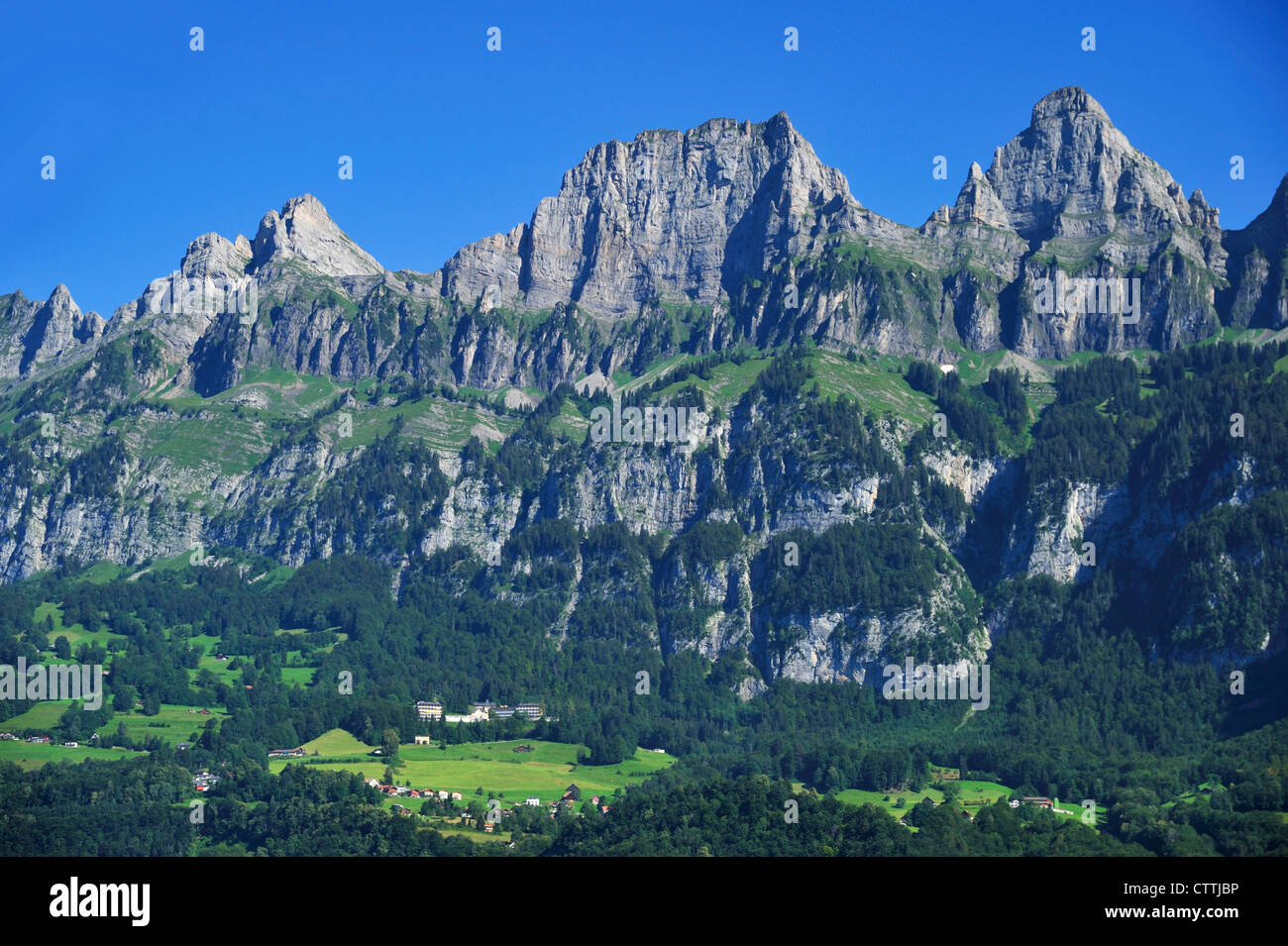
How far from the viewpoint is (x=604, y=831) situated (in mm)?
163000
